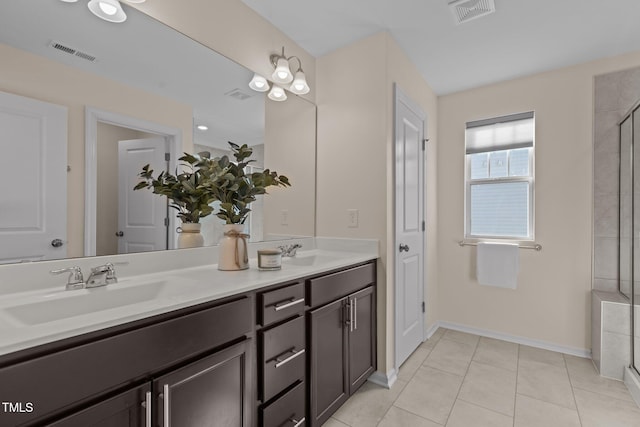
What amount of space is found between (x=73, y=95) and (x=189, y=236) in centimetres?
76

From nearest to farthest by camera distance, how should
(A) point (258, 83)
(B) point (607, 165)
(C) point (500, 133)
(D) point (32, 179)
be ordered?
(D) point (32, 179) → (A) point (258, 83) → (B) point (607, 165) → (C) point (500, 133)

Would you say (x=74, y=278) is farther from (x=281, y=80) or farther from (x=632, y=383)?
(x=632, y=383)

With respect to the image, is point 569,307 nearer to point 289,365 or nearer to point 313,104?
point 289,365

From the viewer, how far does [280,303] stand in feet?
4.31

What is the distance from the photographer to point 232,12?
5.81 feet

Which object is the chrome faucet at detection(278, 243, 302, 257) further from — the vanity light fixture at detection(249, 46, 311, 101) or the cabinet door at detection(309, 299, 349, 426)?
the vanity light fixture at detection(249, 46, 311, 101)

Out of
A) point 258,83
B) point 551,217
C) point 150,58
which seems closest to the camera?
point 150,58

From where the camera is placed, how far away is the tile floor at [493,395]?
1.69 metres

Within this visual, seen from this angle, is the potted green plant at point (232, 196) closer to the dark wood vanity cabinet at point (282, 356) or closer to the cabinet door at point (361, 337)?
the dark wood vanity cabinet at point (282, 356)

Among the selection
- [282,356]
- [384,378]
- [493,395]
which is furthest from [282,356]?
[493,395]

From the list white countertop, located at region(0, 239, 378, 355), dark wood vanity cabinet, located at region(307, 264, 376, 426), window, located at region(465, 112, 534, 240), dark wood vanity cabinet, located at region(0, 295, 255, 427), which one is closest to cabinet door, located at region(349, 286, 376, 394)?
dark wood vanity cabinet, located at region(307, 264, 376, 426)

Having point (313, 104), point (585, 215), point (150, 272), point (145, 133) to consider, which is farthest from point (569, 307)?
point (145, 133)

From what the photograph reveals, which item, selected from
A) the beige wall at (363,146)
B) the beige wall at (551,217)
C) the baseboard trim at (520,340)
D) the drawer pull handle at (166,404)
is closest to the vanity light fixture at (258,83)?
the beige wall at (363,146)

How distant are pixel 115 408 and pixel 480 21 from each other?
2649mm
